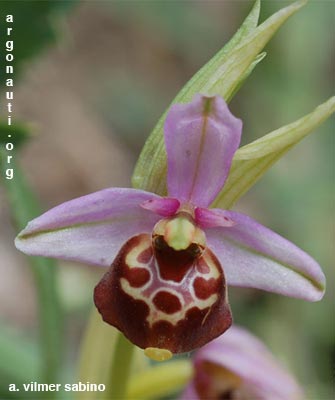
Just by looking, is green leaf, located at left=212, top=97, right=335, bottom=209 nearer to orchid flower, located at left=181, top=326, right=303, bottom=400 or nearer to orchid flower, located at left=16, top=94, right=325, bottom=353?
orchid flower, located at left=16, top=94, right=325, bottom=353

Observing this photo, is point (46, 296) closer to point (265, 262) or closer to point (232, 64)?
point (265, 262)

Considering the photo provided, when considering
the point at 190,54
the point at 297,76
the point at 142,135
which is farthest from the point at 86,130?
the point at 297,76

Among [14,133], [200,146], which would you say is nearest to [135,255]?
[200,146]

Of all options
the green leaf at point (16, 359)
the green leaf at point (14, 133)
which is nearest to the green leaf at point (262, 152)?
the green leaf at point (14, 133)

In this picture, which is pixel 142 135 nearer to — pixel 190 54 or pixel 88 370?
pixel 190 54

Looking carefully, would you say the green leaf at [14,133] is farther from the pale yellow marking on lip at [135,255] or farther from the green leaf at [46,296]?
the pale yellow marking on lip at [135,255]

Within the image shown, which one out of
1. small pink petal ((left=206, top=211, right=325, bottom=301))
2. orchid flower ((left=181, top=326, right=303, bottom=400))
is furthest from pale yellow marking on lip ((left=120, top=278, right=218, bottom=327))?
orchid flower ((left=181, top=326, right=303, bottom=400))
